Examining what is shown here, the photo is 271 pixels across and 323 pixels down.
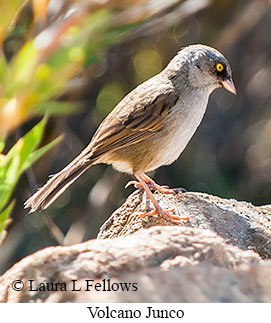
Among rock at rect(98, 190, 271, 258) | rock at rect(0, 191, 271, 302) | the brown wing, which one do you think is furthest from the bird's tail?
rock at rect(0, 191, 271, 302)

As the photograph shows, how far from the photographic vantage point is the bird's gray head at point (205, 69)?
5.17 m

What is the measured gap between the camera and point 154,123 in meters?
4.97

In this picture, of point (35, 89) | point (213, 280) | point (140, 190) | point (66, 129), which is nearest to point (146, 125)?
point (140, 190)

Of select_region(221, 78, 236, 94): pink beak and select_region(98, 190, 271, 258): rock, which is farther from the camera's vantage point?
select_region(221, 78, 236, 94): pink beak

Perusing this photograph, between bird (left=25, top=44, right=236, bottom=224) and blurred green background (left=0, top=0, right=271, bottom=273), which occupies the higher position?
bird (left=25, top=44, right=236, bottom=224)

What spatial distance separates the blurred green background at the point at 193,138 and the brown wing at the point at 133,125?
7.31ft

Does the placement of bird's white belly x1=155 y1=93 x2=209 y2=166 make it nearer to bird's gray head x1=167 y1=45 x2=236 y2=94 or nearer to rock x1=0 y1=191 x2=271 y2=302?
bird's gray head x1=167 y1=45 x2=236 y2=94

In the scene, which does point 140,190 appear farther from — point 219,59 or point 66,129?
point 66,129

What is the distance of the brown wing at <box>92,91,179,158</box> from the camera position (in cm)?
488

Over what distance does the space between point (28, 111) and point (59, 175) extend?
1.94 meters

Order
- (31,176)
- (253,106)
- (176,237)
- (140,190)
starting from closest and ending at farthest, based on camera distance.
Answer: (176,237) < (140,190) < (31,176) < (253,106)

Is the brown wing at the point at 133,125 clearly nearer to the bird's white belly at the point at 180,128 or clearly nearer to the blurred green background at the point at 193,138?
the bird's white belly at the point at 180,128

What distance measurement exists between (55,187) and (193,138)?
3.49 metres

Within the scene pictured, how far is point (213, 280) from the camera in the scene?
262 centimetres
